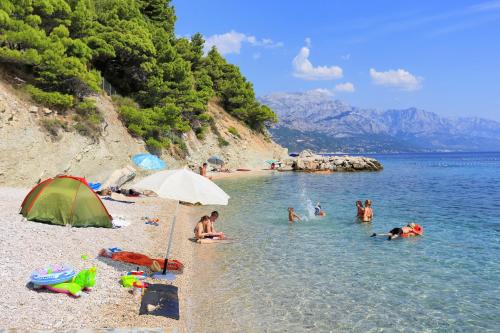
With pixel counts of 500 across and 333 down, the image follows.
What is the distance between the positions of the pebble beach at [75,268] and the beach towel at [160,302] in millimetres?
152

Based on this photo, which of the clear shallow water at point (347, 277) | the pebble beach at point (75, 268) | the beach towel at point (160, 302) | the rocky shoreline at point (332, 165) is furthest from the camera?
the rocky shoreline at point (332, 165)

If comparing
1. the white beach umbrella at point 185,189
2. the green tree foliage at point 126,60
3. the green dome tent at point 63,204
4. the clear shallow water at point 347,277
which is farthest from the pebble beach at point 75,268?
the green tree foliage at point 126,60

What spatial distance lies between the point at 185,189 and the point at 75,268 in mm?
3433

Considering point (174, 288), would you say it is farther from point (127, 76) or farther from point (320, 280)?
point (127, 76)

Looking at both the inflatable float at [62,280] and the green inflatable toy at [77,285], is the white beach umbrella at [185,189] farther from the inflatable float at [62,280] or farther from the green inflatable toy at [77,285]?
the inflatable float at [62,280]

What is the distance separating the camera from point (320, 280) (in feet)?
35.7

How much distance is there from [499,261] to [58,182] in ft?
49.7

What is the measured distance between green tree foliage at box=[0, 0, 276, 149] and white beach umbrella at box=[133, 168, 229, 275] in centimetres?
1989

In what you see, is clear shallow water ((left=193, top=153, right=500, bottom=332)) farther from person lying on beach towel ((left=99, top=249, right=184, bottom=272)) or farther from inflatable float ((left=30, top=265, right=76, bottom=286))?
inflatable float ((left=30, top=265, right=76, bottom=286))

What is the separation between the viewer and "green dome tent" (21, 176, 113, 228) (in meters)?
13.2

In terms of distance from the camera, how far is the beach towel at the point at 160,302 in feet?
26.3

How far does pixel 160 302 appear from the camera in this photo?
27.7 feet

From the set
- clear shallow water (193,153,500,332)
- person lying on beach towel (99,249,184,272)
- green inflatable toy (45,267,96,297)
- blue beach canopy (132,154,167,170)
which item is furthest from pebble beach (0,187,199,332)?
blue beach canopy (132,154,167,170)

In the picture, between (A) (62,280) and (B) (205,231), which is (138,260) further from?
(B) (205,231)
